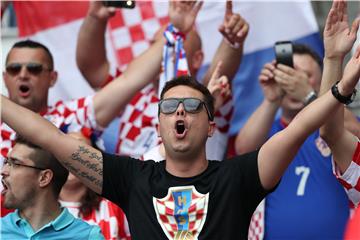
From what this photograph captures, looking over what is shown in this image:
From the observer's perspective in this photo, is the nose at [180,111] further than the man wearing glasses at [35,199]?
No

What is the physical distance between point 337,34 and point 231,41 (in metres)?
1.20

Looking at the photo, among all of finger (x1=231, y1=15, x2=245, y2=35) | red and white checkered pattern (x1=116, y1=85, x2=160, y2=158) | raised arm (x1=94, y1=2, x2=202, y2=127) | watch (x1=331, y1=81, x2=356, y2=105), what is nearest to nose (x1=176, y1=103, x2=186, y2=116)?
watch (x1=331, y1=81, x2=356, y2=105)

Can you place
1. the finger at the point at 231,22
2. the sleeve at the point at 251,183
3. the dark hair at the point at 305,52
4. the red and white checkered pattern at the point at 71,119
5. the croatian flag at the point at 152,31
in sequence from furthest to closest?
the croatian flag at the point at 152,31 → the dark hair at the point at 305,52 → the red and white checkered pattern at the point at 71,119 → the finger at the point at 231,22 → the sleeve at the point at 251,183

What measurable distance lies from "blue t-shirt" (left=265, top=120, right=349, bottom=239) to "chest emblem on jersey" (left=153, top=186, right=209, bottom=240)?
1.25m

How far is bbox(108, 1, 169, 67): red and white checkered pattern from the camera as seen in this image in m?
6.25

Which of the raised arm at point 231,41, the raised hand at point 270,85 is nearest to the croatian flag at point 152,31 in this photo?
the raised arm at point 231,41

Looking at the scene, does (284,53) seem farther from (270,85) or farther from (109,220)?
(109,220)

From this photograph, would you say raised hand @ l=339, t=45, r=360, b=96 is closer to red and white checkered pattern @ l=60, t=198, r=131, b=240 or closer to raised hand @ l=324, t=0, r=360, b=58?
raised hand @ l=324, t=0, r=360, b=58

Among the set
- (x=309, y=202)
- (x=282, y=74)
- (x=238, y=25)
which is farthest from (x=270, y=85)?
(x=309, y=202)

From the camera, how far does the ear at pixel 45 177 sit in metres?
4.02

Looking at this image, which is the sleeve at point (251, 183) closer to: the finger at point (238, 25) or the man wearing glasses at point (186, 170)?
the man wearing glasses at point (186, 170)

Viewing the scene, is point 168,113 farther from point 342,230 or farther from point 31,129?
point 342,230

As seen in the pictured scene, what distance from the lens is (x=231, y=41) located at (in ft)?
16.1

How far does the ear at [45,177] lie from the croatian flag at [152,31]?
2.16 meters
